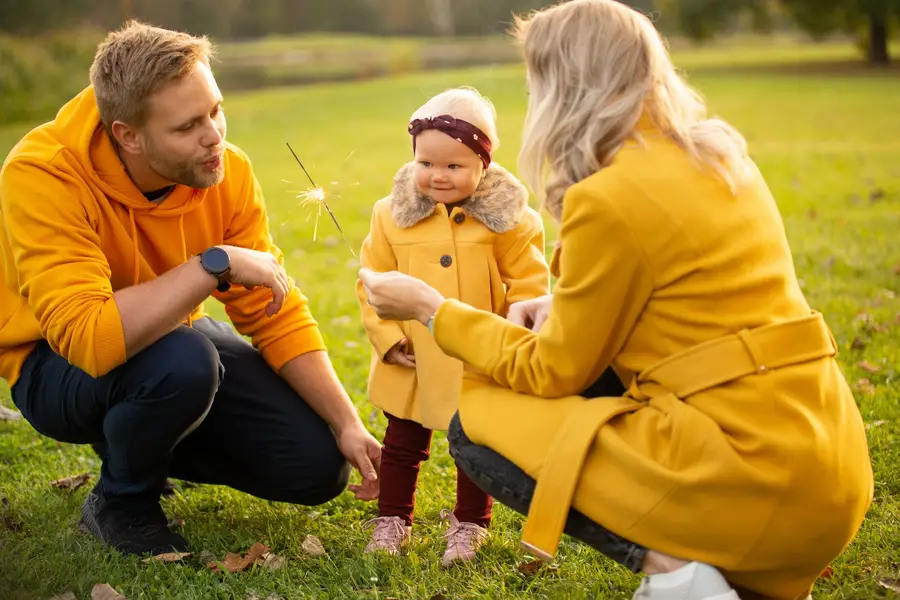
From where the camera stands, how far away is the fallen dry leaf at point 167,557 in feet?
9.62

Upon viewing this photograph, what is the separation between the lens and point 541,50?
2.37 metres

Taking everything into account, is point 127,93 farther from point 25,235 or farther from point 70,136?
point 25,235

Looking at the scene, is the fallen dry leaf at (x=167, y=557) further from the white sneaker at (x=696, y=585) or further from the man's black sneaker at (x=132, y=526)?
the white sneaker at (x=696, y=585)

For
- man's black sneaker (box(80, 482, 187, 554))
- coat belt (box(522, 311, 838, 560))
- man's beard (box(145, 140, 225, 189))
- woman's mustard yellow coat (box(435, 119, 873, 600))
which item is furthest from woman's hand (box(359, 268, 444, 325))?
man's black sneaker (box(80, 482, 187, 554))

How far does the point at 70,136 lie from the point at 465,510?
1555mm

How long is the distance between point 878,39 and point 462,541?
26240 millimetres

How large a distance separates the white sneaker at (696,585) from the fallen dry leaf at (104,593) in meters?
1.41

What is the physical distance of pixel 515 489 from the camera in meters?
2.41

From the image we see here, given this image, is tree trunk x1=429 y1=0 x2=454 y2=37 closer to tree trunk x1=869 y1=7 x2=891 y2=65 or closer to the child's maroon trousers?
tree trunk x1=869 y1=7 x2=891 y2=65

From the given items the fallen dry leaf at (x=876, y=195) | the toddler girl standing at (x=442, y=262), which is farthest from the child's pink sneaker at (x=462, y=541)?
the fallen dry leaf at (x=876, y=195)

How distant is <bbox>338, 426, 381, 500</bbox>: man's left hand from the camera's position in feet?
10.7

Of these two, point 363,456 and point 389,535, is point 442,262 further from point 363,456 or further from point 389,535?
point 389,535

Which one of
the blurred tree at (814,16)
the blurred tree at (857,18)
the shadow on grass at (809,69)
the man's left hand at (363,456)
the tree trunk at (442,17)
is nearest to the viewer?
the man's left hand at (363,456)

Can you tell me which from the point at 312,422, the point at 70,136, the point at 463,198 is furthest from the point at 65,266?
the point at 463,198
